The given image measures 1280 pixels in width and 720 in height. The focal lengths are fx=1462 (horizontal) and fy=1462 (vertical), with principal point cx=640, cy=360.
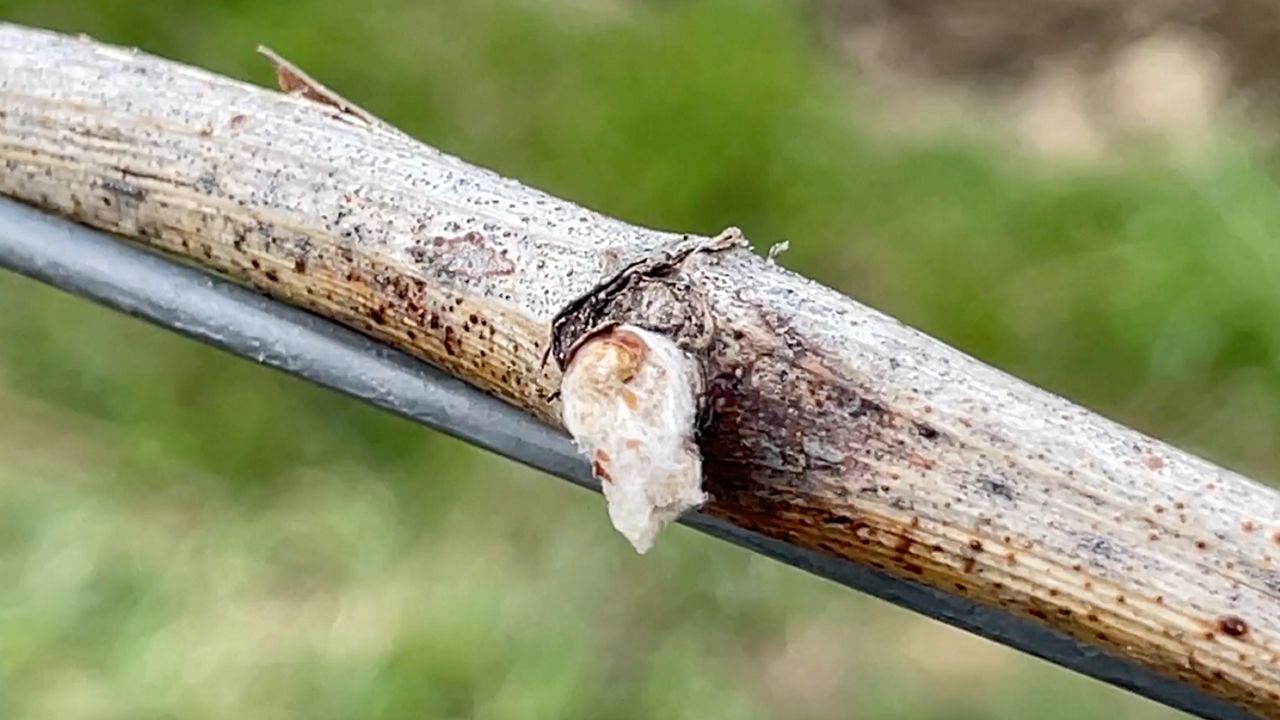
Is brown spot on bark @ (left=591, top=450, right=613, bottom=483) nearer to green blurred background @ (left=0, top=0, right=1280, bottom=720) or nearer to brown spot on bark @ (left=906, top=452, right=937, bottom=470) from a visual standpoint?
brown spot on bark @ (left=906, top=452, right=937, bottom=470)

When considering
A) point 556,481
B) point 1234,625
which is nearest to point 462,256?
point 1234,625

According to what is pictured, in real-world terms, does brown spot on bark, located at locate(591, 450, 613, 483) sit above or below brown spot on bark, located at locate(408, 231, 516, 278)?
below

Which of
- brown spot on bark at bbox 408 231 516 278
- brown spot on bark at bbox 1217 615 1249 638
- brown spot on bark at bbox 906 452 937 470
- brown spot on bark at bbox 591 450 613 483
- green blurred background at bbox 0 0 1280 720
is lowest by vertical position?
brown spot on bark at bbox 1217 615 1249 638

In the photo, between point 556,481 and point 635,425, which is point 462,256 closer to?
point 635,425

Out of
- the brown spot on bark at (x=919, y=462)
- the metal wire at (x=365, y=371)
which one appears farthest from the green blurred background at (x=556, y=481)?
the brown spot on bark at (x=919, y=462)

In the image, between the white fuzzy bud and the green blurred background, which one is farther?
the green blurred background

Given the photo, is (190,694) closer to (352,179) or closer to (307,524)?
(307,524)

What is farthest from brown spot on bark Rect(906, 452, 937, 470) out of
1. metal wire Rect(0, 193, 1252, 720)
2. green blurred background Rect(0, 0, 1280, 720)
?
green blurred background Rect(0, 0, 1280, 720)

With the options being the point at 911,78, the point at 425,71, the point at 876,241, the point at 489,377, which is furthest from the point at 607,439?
the point at 911,78
